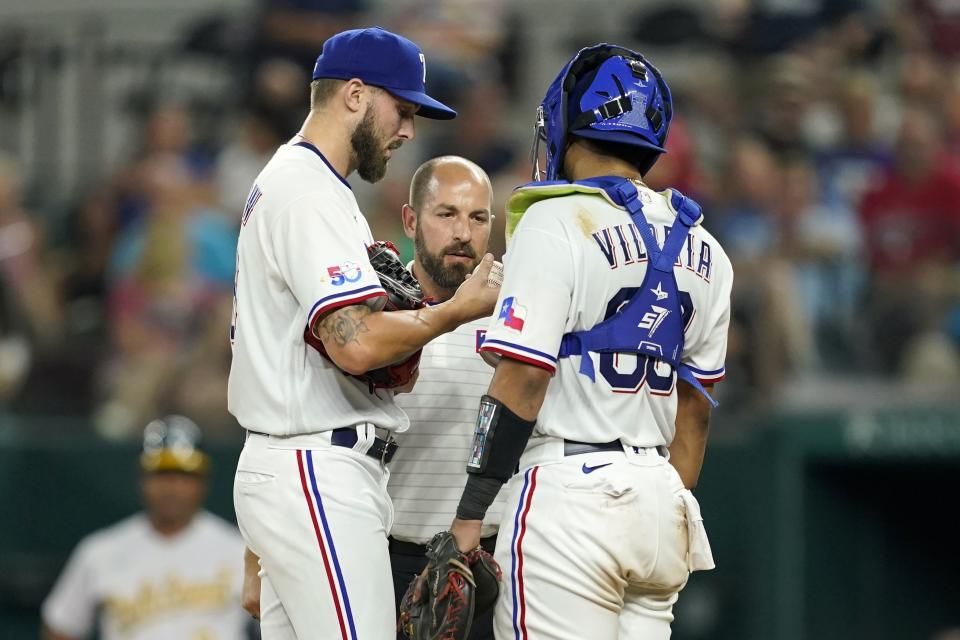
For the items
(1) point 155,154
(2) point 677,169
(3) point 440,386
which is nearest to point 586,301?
(3) point 440,386

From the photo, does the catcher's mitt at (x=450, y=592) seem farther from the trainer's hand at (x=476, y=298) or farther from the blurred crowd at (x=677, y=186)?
the blurred crowd at (x=677, y=186)

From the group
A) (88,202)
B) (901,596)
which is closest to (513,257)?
(901,596)

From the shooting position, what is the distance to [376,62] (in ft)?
11.4

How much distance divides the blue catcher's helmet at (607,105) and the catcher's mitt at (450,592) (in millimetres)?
911

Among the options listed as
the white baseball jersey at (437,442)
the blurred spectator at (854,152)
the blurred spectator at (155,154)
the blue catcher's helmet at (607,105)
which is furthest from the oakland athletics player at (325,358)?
the blurred spectator at (155,154)

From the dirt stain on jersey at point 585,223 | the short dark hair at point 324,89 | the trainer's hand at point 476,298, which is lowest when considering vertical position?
the trainer's hand at point 476,298

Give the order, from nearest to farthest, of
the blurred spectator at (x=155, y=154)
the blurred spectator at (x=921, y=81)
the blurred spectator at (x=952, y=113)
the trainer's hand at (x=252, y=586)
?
the trainer's hand at (x=252, y=586), the blurred spectator at (x=952, y=113), the blurred spectator at (x=921, y=81), the blurred spectator at (x=155, y=154)

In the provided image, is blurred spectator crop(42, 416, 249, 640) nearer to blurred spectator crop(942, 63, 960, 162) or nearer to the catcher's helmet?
the catcher's helmet

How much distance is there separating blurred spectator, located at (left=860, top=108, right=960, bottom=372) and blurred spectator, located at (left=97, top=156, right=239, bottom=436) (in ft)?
11.1

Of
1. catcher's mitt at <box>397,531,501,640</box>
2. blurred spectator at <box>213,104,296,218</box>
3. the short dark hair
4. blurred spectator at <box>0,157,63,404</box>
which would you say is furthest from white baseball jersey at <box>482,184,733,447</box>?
blurred spectator at <box>213,104,296,218</box>

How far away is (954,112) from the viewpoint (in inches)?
299

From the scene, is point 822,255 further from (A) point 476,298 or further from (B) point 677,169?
(A) point 476,298

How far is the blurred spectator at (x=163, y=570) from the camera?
21.4 ft

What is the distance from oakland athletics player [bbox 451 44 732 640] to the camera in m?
3.14
